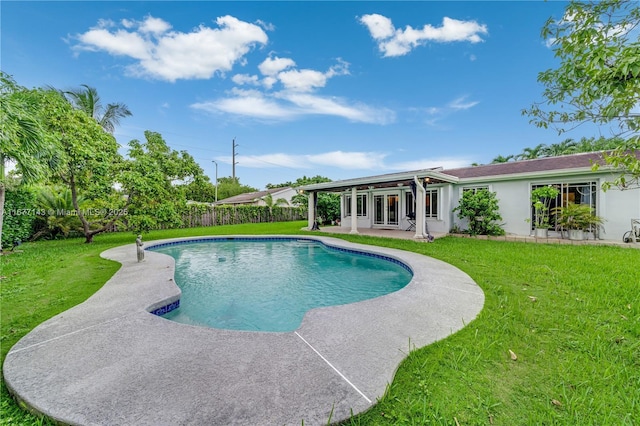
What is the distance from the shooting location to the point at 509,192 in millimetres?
13227

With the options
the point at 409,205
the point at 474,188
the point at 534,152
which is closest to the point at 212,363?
the point at 474,188

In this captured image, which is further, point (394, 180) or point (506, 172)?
point (506, 172)

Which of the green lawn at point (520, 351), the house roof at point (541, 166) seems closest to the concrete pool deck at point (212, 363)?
the green lawn at point (520, 351)

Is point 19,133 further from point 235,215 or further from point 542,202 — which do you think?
point 235,215

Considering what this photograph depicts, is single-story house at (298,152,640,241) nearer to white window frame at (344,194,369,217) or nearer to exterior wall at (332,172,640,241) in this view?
exterior wall at (332,172,640,241)

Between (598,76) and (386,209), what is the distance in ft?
51.9

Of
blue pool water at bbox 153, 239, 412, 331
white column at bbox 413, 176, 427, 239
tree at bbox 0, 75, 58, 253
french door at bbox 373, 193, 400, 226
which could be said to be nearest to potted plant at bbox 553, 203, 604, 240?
white column at bbox 413, 176, 427, 239

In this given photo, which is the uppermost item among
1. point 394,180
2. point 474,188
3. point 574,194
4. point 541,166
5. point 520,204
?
point 541,166

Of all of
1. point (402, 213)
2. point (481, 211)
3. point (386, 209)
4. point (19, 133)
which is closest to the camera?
point (19, 133)

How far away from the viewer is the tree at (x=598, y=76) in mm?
2295

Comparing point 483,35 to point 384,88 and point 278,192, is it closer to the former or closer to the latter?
point 384,88

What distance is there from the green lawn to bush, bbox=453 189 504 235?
6020 mm

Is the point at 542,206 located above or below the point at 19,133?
below

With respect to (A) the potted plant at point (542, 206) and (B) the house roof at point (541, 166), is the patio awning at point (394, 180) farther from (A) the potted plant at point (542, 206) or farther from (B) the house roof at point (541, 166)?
(A) the potted plant at point (542, 206)
